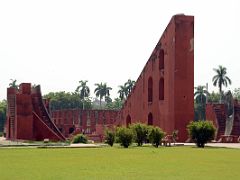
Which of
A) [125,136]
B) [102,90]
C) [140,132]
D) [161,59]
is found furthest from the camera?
[102,90]

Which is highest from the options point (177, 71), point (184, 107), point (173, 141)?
point (177, 71)

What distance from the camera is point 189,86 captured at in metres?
37.8

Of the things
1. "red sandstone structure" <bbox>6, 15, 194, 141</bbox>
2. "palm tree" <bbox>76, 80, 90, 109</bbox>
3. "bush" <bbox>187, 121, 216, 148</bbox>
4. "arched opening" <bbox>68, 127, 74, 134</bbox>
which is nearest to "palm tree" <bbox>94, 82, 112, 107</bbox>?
"palm tree" <bbox>76, 80, 90, 109</bbox>

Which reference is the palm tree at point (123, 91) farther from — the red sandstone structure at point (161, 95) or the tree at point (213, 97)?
the red sandstone structure at point (161, 95)

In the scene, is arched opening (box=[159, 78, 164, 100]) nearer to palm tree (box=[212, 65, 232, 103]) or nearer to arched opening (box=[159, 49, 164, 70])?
arched opening (box=[159, 49, 164, 70])

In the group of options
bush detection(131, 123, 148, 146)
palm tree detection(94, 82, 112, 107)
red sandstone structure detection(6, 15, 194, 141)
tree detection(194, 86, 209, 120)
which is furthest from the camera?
palm tree detection(94, 82, 112, 107)

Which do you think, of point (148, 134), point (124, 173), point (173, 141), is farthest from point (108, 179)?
point (173, 141)

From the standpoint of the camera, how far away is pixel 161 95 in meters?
40.4

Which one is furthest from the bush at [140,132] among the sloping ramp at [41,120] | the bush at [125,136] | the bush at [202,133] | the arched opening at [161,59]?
the arched opening at [161,59]

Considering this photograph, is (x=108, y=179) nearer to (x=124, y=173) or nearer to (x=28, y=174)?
(x=124, y=173)

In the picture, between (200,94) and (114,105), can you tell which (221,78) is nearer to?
(200,94)

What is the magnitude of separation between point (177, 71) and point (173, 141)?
5.83 metres

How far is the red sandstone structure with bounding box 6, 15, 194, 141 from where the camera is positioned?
37531 millimetres

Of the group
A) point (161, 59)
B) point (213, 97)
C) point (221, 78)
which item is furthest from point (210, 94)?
point (161, 59)
